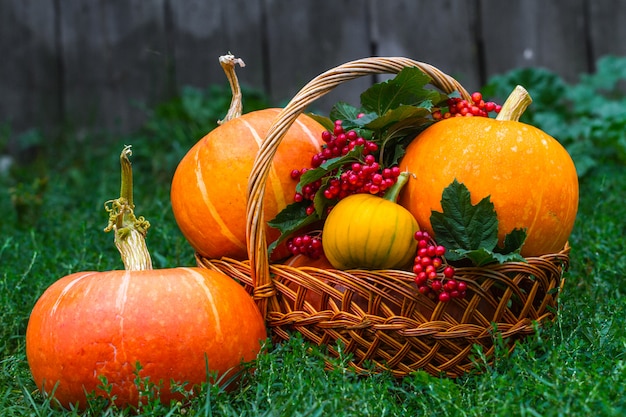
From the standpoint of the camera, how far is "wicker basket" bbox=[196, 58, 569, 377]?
1580 mm

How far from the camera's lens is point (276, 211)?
A: 183 cm

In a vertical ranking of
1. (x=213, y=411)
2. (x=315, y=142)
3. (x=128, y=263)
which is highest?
(x=315, y=142)

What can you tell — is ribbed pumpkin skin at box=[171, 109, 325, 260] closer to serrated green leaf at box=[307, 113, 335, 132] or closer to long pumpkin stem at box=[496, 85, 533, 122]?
serrated green leaf at box=[307, 113, 335, 132]

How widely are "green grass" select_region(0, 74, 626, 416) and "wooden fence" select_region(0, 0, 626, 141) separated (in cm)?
155

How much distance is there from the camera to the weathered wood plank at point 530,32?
4195mm

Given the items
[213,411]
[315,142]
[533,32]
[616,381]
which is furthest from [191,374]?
[533,32]

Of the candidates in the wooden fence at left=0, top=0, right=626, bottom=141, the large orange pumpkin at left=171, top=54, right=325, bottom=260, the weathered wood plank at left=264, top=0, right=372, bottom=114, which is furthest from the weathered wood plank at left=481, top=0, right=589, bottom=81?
the large orange pumpkin at left=171, top=54, right=325, bottom=260

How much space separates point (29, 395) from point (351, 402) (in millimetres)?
697

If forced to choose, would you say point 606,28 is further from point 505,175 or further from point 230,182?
point 230,182

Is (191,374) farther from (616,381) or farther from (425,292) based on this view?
(616,381)

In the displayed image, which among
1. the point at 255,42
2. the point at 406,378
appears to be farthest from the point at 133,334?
the point at 255,42

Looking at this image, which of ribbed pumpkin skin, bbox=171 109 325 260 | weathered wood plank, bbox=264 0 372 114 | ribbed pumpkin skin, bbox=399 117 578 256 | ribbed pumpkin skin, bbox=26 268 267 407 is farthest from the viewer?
weathered wood plank, bbox=264 0 372 114

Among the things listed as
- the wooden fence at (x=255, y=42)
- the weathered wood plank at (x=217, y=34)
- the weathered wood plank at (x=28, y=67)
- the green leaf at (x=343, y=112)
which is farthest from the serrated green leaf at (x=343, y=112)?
the weathered wood plank at (x=28, y=67)

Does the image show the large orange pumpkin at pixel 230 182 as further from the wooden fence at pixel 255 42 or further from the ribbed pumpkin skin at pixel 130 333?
the wooden fence at pixel 255 42
